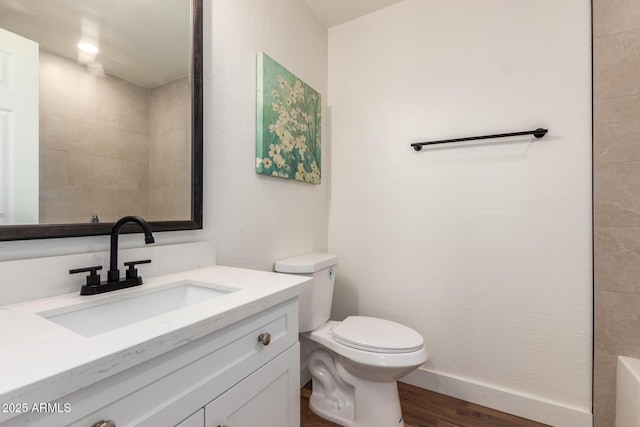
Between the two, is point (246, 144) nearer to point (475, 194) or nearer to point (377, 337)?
point (377, 337)

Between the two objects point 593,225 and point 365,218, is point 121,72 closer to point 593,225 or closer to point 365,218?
point 365,218

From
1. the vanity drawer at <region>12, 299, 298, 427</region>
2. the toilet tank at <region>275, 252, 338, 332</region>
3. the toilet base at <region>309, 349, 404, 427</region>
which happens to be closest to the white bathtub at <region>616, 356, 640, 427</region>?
the toilet base at <region>309, 349, 404, 427</region>

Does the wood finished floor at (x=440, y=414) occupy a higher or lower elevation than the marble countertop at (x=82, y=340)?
lower

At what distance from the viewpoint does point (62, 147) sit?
2.66 feet

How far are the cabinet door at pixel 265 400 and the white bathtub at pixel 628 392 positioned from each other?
129 centimetres

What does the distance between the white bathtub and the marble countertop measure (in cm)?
141

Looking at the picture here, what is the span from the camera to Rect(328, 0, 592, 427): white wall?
4.64 feet

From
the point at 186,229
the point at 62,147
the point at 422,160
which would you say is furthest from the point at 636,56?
the point at 62,147

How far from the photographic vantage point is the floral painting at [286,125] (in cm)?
142

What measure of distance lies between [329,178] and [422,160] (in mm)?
629

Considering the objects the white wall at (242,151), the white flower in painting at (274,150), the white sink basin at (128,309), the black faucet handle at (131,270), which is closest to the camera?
the white sink basin at (128,309)

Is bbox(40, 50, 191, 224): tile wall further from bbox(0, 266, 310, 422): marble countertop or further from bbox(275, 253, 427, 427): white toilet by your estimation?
bbox(275, 253, 427, 427): white toilet

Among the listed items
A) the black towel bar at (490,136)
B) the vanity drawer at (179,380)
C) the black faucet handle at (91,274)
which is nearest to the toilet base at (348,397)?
the vanity drawer at (179,380)

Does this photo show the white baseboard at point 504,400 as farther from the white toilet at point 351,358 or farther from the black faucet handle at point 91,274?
the black faucet handle at point 91,274
